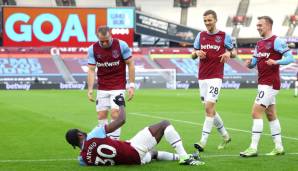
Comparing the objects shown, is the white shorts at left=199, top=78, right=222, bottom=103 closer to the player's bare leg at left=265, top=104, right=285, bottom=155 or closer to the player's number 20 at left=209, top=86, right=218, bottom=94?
the player's number 20 at left=209, top=86, right=218, bottom=94

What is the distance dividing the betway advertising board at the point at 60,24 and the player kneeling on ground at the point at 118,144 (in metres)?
46.0

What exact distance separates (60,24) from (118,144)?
157 feet

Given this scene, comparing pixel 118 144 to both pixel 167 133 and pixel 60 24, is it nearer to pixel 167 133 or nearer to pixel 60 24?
pixel 167 133

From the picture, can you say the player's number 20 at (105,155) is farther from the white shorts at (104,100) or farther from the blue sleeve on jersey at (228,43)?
the blue sleeve on jersey at (228,43)

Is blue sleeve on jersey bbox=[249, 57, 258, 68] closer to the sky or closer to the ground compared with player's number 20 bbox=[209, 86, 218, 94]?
closer to the sky

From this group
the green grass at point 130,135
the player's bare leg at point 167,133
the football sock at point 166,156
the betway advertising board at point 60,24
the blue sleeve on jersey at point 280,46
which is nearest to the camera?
the player's bare leg at point 167,133

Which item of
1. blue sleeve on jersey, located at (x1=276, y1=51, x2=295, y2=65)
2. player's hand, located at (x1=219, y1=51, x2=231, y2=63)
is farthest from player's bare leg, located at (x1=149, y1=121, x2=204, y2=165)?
player's hand, located at (x1=219, y1=51, x2=231, y2=63)

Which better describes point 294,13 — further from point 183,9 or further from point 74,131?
point 74,131

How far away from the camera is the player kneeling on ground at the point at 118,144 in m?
9.43

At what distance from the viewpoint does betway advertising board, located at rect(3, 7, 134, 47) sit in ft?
181

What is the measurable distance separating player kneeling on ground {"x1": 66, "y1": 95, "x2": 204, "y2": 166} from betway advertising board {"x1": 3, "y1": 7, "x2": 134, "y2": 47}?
46016mm

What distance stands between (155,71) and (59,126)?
4023 centimetres

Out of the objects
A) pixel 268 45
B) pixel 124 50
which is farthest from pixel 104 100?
pixel 268 45

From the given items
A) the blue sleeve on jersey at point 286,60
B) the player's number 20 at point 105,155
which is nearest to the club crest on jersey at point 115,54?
the player's number 20 at point 105,155
